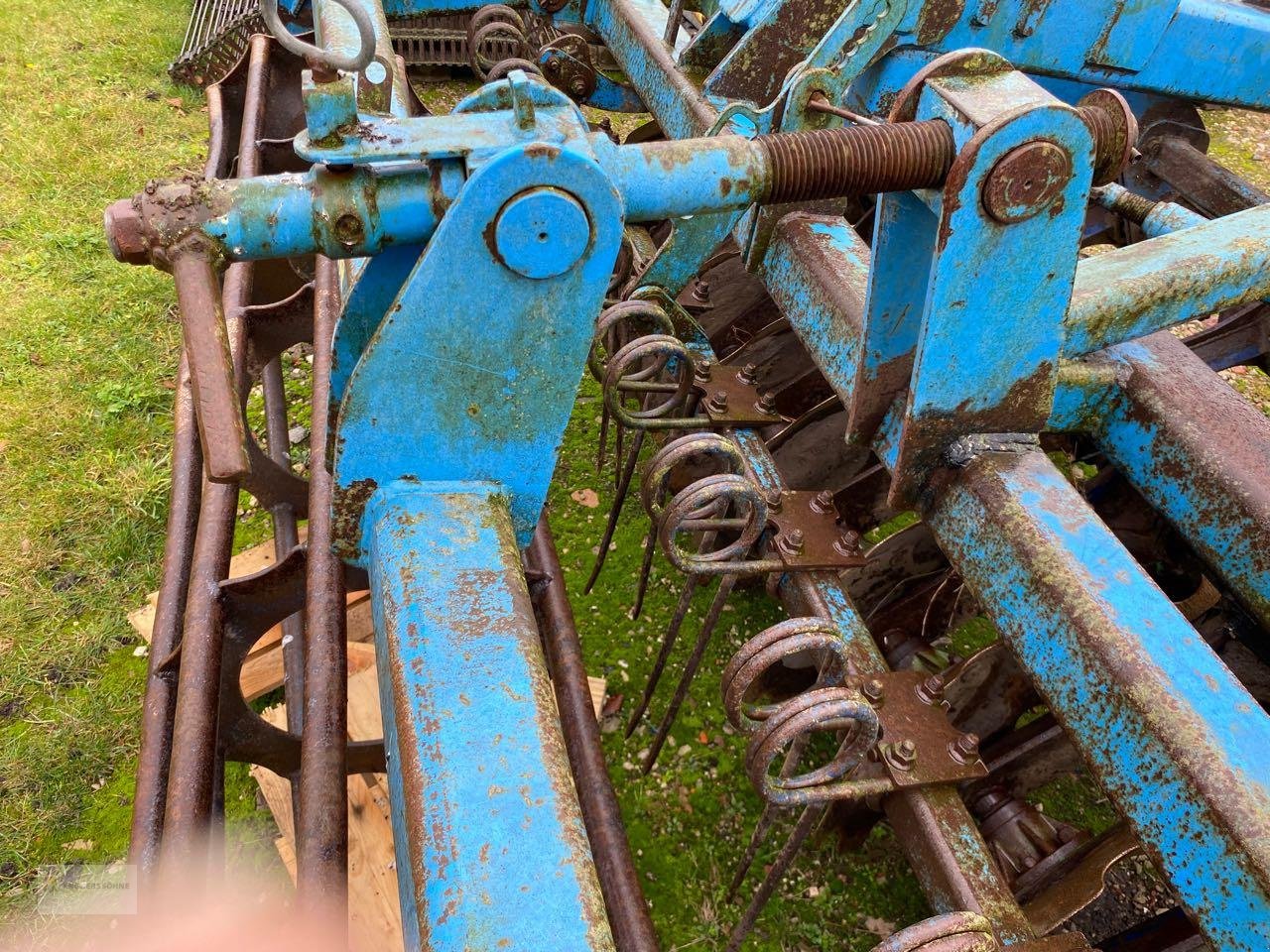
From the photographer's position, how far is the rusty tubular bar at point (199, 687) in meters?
1.56

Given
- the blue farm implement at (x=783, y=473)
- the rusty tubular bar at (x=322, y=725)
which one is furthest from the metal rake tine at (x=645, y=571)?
the rusty tubular bar at (x=322, y=725)

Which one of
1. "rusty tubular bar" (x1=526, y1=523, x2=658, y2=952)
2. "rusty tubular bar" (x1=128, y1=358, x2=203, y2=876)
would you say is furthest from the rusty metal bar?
"rusty tubular bar" (x1=128, y1=358, x2=203, y2=876)

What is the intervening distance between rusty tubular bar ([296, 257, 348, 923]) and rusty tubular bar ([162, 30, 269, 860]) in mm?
173

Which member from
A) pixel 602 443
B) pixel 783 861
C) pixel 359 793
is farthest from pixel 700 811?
pixel 602 443

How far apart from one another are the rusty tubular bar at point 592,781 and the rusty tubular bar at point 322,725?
1.36 feet

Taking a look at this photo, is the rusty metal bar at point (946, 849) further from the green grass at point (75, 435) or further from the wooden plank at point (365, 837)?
the green grass at point (75, 435)

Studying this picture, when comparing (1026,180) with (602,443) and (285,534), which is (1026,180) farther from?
(285,534)

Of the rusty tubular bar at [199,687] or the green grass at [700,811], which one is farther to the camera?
the green grass at [700,811]

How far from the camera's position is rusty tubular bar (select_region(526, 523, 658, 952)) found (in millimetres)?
1806

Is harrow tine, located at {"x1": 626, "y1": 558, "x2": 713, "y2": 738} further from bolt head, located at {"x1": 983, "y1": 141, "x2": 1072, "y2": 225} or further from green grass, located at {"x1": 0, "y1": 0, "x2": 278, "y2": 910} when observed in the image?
green grass, located at {"x1": 0, "y1": 0, "x2": 278, "y2": 910}

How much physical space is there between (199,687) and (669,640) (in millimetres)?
1127

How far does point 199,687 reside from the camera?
1762mm

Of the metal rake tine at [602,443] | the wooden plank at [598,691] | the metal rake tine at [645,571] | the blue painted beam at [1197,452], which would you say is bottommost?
the blue painted beam at [1197,452]

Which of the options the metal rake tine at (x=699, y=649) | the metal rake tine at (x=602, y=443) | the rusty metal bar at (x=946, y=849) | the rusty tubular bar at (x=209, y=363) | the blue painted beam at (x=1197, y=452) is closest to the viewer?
the rusty tubular bar at (x=209, y=363)
